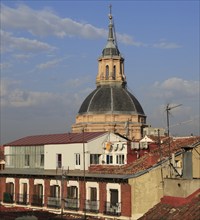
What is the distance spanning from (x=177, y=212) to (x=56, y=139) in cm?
2080

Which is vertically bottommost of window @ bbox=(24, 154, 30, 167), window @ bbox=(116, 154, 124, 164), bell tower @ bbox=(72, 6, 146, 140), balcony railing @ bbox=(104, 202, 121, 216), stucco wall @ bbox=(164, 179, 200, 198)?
balcony railing @ bbox=(104, 202, 121, 216)

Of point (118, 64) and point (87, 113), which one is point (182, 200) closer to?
point (87, 113)

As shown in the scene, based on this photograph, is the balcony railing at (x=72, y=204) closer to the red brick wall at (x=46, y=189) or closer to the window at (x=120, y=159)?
the red brick wall at (x=46, y=189)

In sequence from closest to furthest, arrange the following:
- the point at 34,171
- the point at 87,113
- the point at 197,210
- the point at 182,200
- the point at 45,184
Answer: the point at 197,210 < the point at 182,200 < the point at 45,184 < the point at 34,171 < the point at 87,113

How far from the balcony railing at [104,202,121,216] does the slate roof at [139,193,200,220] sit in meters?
4.00

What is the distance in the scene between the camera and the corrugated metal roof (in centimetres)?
4667

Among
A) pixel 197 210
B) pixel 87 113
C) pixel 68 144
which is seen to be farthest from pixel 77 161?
pixel 87 113

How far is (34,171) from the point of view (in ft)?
158

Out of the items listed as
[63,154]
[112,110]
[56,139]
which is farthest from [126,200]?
[112,110]

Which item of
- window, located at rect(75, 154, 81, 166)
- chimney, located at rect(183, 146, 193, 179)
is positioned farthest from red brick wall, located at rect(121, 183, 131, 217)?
window, located at rect(75, 154, 81, 166)

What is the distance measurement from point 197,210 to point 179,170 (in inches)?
359

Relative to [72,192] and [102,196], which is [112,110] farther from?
[102,196]

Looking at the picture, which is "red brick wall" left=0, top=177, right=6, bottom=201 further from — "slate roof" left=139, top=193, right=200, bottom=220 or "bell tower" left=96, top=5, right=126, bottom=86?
"bell tower" left=96, top=5, right=126, bottom=86

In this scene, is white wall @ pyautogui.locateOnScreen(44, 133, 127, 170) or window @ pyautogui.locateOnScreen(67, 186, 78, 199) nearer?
window @ pyautogui.locateOnScreen(67, 186, 78, 199)
